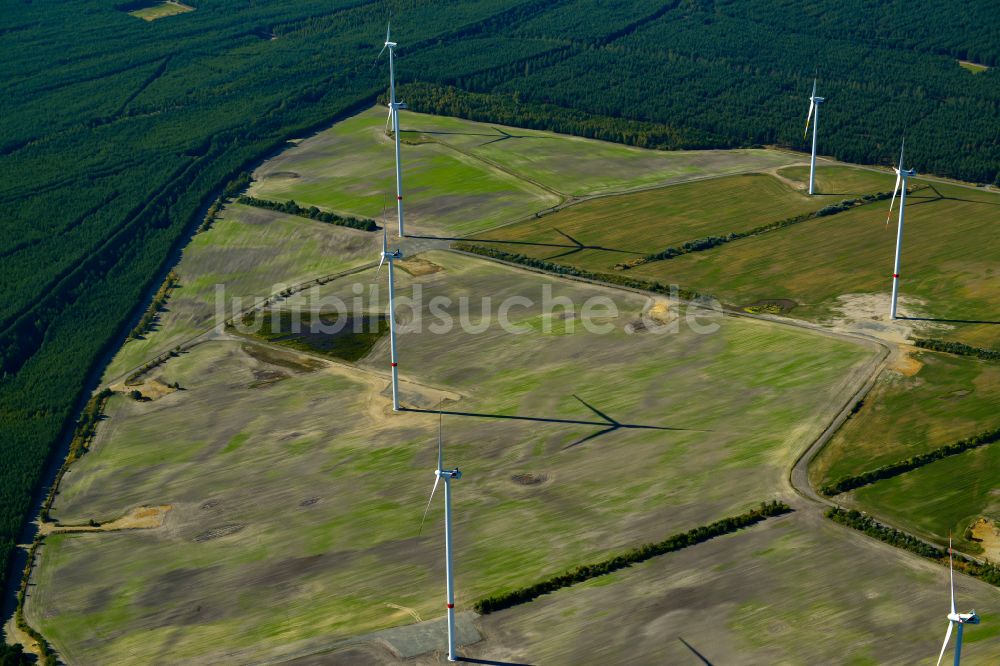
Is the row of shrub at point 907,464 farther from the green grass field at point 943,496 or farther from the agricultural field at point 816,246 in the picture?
the agricultural field at point 816,246

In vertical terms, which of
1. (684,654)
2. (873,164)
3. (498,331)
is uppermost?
(873,164)

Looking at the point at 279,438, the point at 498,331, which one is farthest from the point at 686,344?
the point at 279,438

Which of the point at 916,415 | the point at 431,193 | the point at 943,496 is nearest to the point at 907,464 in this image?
the point at 943,496

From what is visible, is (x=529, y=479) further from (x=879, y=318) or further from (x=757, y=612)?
(x=879, y=318)

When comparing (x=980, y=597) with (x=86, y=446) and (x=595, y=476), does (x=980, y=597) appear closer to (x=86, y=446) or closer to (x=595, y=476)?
(x=595, y=476)

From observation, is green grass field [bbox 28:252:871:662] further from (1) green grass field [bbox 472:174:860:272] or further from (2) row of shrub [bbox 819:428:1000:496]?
(1) green grass field [bbox 472:174:860:272]

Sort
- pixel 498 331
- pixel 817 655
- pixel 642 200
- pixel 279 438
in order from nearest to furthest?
pixel 817 655 → pixel 279 438 → pixel 498 331 → pixel 642 200
